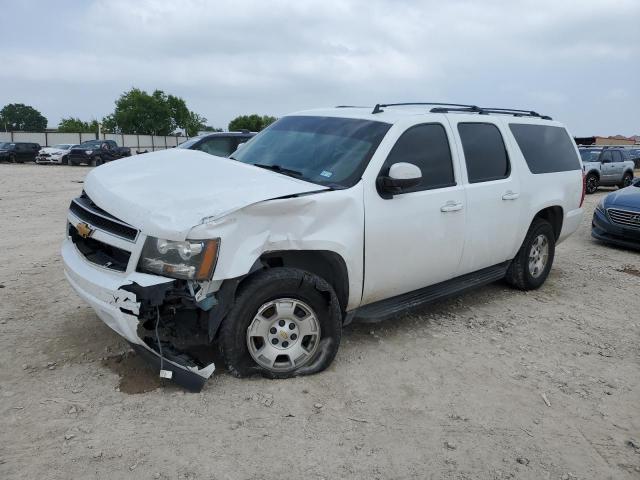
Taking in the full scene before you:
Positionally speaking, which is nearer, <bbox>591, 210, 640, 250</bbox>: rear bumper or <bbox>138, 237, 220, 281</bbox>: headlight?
<bbox>138, 237, 220, 281</bbox>: headlight

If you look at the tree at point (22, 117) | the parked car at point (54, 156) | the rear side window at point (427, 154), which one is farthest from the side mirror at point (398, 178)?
the tree at point (22, 117)

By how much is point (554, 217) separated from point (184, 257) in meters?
4.59

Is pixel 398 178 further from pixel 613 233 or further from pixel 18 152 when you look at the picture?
pixel 18 152

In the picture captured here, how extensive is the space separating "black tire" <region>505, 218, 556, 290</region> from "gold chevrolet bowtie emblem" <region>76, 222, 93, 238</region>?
4.20 metres

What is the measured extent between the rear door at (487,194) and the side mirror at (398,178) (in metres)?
0.98

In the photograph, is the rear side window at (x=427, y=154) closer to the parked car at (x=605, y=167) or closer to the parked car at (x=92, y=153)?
the parked car at (x=605, y=167)

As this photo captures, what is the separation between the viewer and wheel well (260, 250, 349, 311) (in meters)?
3.55

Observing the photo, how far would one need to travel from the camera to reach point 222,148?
1155 cm

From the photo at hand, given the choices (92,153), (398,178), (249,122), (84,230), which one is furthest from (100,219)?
(249,122)

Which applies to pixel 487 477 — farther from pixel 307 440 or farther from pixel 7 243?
pixel 7 243

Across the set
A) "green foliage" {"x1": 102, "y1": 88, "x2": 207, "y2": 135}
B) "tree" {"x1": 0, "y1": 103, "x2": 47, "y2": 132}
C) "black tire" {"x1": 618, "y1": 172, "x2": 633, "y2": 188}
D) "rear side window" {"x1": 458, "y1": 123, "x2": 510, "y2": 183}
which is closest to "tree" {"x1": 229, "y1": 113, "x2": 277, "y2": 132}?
"green foliage" {"x1": 102, "y1": 88, "x2": 207, "y2": 135}

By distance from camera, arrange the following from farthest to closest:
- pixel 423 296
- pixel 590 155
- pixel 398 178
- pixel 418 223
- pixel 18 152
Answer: pixel 18 152
pixel 590 155
pixel 423 296
pixel 418 223
pixel 398 178

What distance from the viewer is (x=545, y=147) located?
5719mm

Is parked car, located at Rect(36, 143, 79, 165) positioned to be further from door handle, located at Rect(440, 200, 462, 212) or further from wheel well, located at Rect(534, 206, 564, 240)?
door handle, located at Rect(440, 200, 462, 212)
